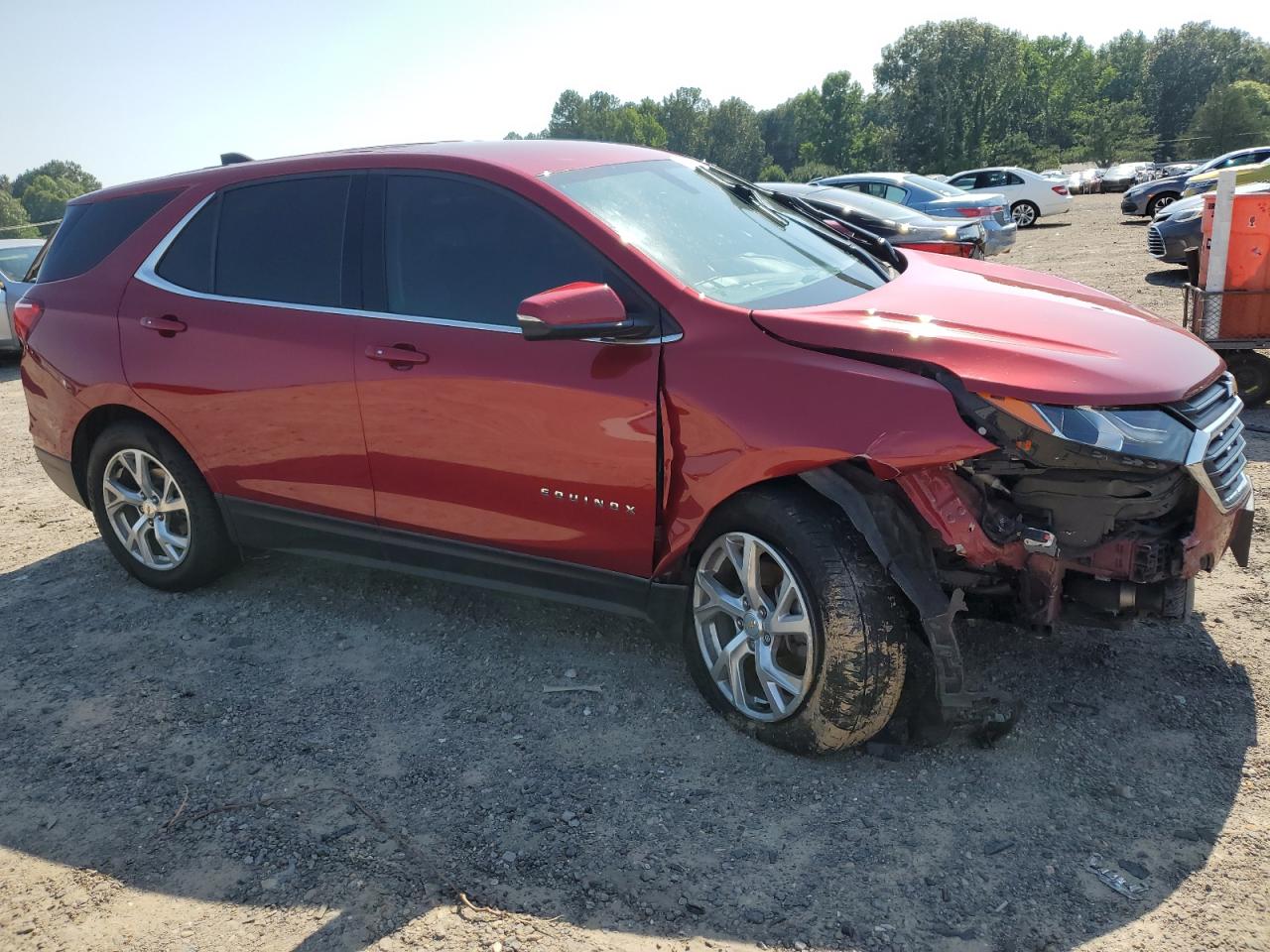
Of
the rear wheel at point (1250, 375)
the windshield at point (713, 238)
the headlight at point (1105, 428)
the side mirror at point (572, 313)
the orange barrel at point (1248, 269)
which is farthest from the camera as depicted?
the rear wheel at point (1250, 375)

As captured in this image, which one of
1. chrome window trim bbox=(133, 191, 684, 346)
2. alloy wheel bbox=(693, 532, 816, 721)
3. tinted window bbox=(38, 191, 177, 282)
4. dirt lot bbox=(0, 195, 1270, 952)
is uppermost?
tinted window bbox=(38, 191, 177, 282)

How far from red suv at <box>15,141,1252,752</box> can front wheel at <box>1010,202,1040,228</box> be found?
22.7m

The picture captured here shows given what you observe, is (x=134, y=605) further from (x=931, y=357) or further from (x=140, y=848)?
(x=931, y=357)

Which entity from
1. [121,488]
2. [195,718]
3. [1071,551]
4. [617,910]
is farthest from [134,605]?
[1071,551]

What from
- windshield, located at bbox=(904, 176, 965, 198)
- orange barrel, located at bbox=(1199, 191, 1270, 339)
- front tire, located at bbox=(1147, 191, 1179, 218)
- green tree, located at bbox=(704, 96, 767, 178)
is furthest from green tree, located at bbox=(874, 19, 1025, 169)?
orange barrel, located at bbox=(1199, 191, 1270, 339)

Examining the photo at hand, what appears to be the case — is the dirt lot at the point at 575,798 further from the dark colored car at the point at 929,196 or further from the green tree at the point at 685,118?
the green tree at the point at 685,118

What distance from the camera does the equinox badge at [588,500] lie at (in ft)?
10.9

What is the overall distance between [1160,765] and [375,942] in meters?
2.32

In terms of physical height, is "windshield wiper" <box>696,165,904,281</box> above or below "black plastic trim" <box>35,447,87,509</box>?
above

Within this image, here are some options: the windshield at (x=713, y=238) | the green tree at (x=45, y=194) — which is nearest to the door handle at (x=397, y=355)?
the windshield at (x=713, y=238)

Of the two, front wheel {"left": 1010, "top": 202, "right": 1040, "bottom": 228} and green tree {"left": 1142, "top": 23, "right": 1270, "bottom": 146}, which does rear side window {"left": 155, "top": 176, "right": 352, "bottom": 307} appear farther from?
green tree {"left": 1142, "top": 23, "right": 1270, "bottom": 146}

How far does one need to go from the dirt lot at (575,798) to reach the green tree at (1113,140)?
7735 cm

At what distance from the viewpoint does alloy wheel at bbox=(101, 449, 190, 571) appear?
4.59 m

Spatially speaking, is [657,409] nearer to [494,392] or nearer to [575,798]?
[494,392]
